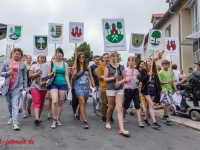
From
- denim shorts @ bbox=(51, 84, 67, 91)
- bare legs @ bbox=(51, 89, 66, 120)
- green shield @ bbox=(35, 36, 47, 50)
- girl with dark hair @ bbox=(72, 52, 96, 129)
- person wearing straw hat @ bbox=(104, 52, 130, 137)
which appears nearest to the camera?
person wearing straw hat @ bbox=(104, 52, 130, 137)

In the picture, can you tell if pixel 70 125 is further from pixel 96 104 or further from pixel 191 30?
pixel 191 30

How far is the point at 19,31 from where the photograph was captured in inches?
275

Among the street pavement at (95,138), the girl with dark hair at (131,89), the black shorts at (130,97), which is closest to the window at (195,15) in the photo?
the girl with dark hair at (131,89)

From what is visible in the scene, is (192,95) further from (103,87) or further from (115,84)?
(115,84)

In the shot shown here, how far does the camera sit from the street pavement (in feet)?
14.3

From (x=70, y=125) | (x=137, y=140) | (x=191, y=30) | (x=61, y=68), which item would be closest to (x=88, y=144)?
(x=137, y=140)

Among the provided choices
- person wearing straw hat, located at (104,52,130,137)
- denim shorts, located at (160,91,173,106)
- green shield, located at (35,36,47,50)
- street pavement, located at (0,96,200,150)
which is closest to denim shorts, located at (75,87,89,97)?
person wearing straw hat, located at (104,52,130,137)

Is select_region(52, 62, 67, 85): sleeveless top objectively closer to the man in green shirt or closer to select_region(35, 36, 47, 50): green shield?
select_region(35, 36, 47, 50): green shield

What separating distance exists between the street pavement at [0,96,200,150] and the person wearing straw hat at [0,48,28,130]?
1.81ft

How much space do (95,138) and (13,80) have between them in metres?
2.43

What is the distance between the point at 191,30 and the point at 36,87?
1604cm

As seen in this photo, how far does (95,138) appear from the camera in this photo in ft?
16.2

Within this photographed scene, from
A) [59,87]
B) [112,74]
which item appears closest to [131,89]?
[112,74]

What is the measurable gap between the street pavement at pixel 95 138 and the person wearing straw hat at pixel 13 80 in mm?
553
